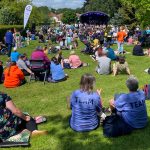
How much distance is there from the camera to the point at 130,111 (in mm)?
6668

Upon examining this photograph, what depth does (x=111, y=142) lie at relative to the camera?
635 centimetres

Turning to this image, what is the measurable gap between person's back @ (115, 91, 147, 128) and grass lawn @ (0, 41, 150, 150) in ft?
0.81

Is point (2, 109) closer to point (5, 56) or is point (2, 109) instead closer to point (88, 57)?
point (88, 57)

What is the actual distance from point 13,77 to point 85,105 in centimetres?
632

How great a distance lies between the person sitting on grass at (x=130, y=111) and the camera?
655cm

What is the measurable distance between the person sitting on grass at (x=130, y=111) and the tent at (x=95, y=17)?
1939 inches

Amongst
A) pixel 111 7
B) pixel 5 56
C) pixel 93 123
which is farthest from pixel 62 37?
pixel 111 7

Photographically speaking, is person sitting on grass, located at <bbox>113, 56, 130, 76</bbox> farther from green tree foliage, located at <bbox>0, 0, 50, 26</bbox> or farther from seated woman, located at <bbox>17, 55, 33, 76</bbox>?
green tree foliage, located at <bbox>0, 0, 50, 26</bbox>

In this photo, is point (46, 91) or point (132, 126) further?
point (46, 91)

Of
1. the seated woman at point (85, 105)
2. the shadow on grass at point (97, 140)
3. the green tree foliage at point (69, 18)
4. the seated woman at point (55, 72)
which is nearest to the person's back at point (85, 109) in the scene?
the seated woman at point (85, 105)

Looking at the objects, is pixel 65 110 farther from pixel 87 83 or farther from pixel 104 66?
pixel 104 66

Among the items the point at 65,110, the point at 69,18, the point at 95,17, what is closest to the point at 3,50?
the point at 65,110

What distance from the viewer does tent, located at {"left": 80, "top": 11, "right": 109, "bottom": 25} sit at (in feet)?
182

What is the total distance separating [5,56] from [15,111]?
15965 millimetres
